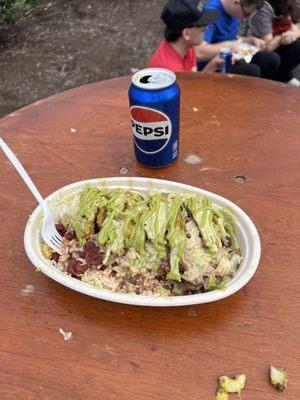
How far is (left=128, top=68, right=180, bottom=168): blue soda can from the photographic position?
0.98 m

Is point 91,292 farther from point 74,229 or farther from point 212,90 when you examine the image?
point 212,90

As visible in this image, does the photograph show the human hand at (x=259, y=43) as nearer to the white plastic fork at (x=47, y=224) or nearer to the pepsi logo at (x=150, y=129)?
the pepsi logo at (x=150, y=129)

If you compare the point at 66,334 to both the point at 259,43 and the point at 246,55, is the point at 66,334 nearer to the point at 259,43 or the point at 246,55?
the point at 246,55

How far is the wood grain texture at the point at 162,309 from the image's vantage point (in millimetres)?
730

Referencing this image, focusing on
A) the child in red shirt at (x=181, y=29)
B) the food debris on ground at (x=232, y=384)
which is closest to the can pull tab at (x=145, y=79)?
the food debris on ground at (x=232, y=384)

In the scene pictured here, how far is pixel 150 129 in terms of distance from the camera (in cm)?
104

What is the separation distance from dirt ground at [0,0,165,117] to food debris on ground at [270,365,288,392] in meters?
2.33

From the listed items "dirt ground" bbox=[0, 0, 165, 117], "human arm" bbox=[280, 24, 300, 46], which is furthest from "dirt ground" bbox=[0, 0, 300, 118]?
"human arm" bbox=[280, 24, 300, 46]

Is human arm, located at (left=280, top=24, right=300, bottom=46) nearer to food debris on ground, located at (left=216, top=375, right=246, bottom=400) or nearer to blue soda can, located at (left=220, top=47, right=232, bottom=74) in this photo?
blue soda can, located at (left=220, top=47, right=232, bottom=74)

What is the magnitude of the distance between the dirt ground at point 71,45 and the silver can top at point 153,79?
5.99 ft

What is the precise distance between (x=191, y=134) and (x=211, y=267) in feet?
1.80

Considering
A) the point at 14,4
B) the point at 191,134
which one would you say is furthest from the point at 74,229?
the point at 14,4

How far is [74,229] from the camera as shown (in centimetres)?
90

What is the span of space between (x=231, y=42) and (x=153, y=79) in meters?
1.52
